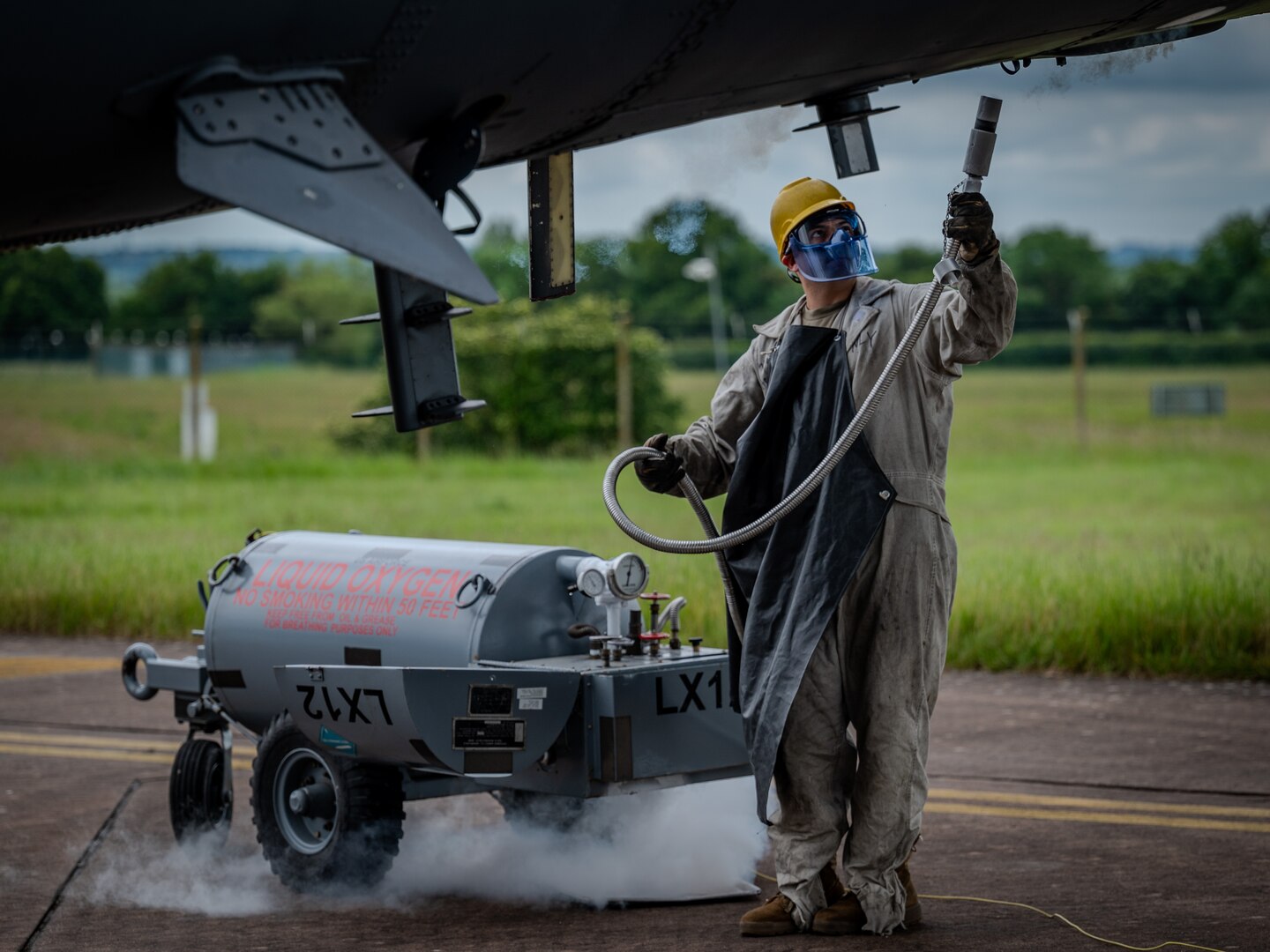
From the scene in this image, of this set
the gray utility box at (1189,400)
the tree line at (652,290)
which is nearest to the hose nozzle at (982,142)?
the tree line at (652,290)

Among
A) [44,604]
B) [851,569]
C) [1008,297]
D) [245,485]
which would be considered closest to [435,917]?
[851,569]

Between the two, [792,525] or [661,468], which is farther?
[661,468]

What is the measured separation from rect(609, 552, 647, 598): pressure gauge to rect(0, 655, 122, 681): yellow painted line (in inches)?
230

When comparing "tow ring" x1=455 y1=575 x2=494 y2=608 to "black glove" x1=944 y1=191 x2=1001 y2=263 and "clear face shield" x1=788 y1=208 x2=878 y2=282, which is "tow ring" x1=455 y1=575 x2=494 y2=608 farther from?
"black glove" x1=944 y1=191 x2=1001 y2=263

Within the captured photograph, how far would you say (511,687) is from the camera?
517 centimetres

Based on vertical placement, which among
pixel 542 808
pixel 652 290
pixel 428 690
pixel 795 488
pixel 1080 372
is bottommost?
pixel 542 808

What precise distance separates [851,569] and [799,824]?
2.54ft

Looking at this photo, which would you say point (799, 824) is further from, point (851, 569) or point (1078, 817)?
point (1078, 817)

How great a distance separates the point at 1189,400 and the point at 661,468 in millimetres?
26220

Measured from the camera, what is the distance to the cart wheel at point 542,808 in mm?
6043

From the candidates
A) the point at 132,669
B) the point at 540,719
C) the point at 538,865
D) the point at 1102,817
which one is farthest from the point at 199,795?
the point at 1102,817

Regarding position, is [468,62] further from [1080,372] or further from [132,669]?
[1080,372]

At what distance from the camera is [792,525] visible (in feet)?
16.6

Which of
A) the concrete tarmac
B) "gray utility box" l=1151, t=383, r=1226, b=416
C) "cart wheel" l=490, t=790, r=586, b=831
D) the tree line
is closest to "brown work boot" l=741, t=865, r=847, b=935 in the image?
the concrete tarmac
